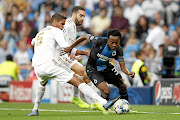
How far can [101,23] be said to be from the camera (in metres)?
18.8

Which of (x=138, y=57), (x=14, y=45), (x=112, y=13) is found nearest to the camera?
(x=138, y=57)

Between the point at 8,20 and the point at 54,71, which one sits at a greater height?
the point at 8,20

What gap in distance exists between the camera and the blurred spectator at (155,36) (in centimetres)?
1717

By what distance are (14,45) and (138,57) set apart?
8.07 metres

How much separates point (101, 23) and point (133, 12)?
1548 mm

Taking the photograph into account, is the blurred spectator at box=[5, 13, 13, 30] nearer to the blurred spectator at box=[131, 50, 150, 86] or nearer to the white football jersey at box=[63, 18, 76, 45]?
the blurred spectator at box=[131, 50, 150, 86]

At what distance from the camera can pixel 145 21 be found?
1756 cm

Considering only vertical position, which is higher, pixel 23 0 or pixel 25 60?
pixel 23 0

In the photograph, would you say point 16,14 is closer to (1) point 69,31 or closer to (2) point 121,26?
(2) point 121,26

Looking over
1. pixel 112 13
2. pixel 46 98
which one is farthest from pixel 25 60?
pixel 112 13

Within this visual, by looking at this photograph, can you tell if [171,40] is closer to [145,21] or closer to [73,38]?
[145,21]

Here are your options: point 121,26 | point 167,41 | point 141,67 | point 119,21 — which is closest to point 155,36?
point 167,41

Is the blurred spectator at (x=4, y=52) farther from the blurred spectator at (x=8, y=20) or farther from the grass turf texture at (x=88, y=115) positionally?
the grass turf texture at (x=88, y=115)

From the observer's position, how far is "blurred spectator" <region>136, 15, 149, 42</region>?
17594mm
